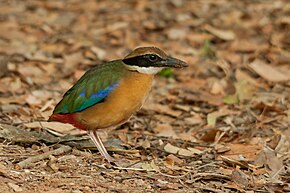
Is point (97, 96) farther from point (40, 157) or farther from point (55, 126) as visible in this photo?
point (55, 126)

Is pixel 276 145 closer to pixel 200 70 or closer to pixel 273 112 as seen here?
pixel 273 112

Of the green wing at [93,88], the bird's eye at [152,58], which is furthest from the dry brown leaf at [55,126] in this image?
the bird's eye at [152,58]

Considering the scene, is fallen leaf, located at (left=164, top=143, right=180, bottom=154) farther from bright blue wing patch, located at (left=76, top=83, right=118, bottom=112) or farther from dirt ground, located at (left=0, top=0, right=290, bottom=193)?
bright blue wing patch, located at (left=76, top=83, right=118, bottom=112)

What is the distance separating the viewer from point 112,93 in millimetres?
5668

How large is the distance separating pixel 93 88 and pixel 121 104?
0.29 m

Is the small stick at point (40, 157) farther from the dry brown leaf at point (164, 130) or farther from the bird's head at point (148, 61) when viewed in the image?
the dry brown leaf at point (164, 130)

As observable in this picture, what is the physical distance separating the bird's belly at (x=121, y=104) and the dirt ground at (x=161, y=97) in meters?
0.33

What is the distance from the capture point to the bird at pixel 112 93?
566cm

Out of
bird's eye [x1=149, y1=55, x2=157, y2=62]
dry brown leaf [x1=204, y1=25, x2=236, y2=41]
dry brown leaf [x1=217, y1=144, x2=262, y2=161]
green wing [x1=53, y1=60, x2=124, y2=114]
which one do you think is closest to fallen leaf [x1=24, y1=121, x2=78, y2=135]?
green wing [x1=53, y1=60, x2=124, y2=114]

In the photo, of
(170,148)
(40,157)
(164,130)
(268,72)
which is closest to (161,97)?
(164,130)

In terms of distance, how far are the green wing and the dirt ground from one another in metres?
0.36

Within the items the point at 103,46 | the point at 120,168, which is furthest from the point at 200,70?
the point at 120,168

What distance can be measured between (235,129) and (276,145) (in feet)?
1.93

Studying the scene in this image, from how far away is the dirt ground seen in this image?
552 centimetres
